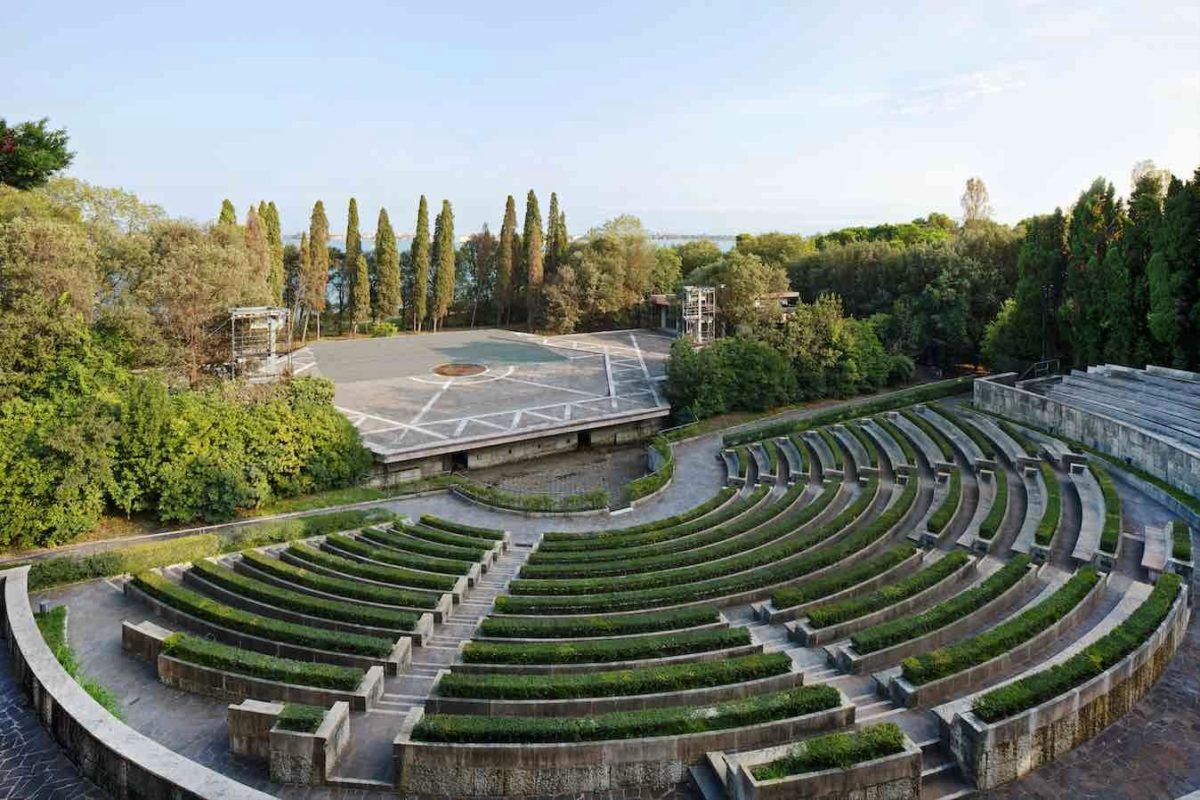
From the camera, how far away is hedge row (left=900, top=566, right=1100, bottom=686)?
11781 millimetres

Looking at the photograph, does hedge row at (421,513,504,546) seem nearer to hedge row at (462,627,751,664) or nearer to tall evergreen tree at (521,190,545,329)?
hedge row at (462,627,751,664)

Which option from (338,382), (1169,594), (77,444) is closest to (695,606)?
(1169,594)

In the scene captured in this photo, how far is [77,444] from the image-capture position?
20516 millimetres

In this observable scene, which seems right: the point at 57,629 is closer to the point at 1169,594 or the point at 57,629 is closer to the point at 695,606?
the point at 695,606

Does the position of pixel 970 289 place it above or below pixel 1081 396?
above

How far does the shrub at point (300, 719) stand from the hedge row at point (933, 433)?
2303 centimetres

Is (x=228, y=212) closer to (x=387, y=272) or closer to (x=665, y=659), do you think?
(x=387, y=272)

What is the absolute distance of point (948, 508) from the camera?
20297 millimetres

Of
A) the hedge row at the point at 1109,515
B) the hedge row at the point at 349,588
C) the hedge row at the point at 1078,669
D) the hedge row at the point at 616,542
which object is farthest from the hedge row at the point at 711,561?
the hedge row at the point at 1078,669

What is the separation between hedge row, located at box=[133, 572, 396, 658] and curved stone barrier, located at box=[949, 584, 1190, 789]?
1007 cm

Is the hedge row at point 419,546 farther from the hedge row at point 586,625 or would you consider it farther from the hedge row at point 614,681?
the hedge row at point 614,681

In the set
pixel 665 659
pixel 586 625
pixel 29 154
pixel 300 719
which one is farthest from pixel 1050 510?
pixel 29 154

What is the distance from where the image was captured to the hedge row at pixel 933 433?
26.0 m

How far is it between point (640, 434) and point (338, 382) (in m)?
17.7
